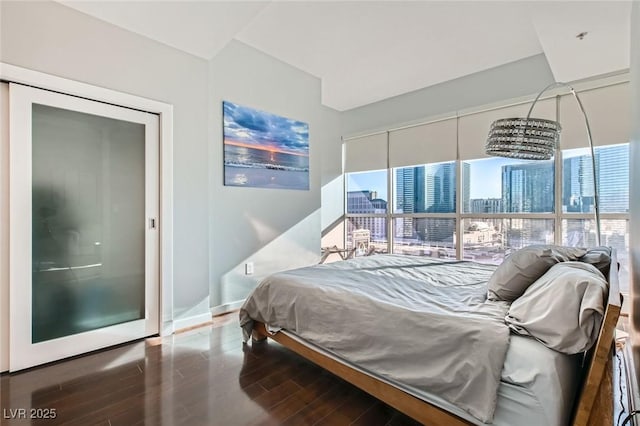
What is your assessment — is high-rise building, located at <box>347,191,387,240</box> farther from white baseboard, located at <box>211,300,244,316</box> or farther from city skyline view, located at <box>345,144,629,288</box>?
white baseboard, located at <box>211,300,244,316</box>

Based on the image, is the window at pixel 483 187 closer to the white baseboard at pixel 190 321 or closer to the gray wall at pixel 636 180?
the gray wall at pixel 636 180

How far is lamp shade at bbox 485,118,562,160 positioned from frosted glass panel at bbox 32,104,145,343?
288 cm

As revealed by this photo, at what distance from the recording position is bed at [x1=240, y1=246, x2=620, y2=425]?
1.19 meters

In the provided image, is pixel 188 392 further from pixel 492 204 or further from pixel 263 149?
pixel 492 204

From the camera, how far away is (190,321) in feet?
9.96

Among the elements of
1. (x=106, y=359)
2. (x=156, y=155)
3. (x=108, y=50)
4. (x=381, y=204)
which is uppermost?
(x=108, y=50)

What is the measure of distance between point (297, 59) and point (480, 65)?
90.1 inches

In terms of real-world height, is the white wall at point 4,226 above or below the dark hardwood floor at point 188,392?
above

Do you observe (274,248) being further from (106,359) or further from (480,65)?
(480,65)

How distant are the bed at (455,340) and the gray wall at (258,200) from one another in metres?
1.39

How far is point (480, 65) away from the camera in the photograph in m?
3.88

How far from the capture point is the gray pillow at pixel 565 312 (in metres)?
1.18

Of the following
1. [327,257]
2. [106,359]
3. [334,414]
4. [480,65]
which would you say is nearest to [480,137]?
[480,65]

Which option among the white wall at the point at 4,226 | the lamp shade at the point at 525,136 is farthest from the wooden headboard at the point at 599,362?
the white wall at the point at 4,226
